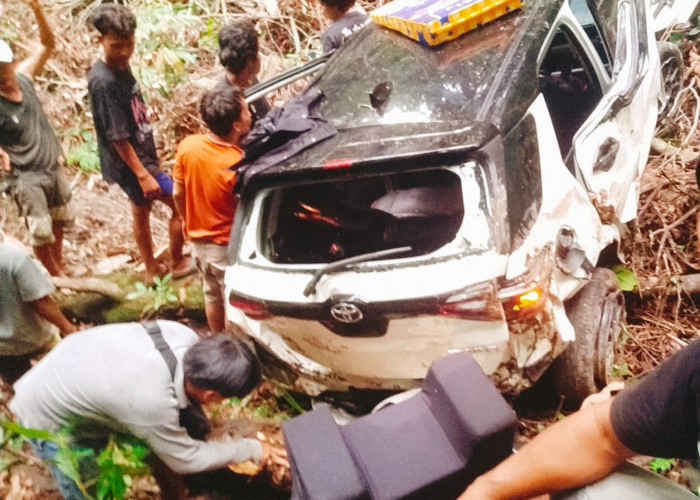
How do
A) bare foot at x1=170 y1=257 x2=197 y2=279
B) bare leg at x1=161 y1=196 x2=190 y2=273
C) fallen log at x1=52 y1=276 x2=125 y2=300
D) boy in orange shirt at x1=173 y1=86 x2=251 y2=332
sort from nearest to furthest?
1. boy in orange shirt at x1=173 y1=86 x2=251 y2=332
2. fallen log at x1=52 y1=276 x2=125 y2=300
3. bare leg at x1=161 y1=196 x2=190 y2=273
4. bare foot at x1=170 y1=257 x2=197 y2=279

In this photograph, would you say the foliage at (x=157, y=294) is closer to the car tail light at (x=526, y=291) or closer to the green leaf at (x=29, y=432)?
the green leaf at (x=29, y=432)

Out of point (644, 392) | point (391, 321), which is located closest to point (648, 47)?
point (391, 321)

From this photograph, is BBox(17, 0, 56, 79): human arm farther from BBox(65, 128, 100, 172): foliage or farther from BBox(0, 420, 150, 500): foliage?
BBox(0, 420, 150, 500): foliage

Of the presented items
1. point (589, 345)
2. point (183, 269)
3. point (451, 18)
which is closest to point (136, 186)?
point (183, 269)

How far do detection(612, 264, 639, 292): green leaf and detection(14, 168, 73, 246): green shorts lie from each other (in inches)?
145

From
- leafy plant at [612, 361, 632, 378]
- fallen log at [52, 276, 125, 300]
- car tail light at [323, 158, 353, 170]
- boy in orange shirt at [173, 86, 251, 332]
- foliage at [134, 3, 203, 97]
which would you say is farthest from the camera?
foliage at [134, 3, 203, 97]

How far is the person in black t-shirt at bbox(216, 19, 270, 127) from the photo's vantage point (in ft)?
11.3

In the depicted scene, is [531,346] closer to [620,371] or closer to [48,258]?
[620,371]

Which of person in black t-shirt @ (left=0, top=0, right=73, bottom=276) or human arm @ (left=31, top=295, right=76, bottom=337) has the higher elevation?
person in black t-shirt @ (left=0, top=0, right=73, bottom=276)

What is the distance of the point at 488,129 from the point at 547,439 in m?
1.25

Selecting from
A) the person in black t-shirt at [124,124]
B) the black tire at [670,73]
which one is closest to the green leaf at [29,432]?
the person in black t-shirt at [124,124]

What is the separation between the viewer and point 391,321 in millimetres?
2172

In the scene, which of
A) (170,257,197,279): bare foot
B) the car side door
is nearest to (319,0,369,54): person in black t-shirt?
the car side door

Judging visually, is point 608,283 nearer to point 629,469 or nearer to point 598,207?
point 598,207
